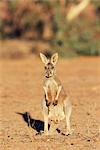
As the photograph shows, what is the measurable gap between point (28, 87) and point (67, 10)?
12.8 m

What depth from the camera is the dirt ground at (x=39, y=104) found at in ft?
26.9

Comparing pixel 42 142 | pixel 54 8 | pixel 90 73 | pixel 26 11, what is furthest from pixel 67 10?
pixel 42 142

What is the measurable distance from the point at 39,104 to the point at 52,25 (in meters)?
16.5

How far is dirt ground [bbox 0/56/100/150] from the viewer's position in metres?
8.19

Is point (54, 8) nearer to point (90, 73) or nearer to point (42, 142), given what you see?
point (90, 73)

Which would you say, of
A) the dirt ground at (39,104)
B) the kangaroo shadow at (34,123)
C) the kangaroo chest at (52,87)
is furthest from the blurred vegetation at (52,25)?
the kangaroo chest at (52,87)

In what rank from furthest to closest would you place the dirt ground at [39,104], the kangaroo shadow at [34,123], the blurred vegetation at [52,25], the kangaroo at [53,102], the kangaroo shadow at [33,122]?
the blurred vegetation at [52,25] < the kangaroo shadow at [33,122] < the kangaroo shadow at [34,123] < the kangaroo at [53,102] < the dirt ground at [39,104]

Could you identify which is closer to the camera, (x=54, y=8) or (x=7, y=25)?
(x=54, y=8)

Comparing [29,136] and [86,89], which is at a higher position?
[86,89]

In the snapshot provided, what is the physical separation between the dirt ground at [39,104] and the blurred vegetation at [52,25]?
1.65m

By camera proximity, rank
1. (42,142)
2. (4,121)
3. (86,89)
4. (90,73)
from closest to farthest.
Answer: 1. (42,142)
2. (4,121)
3. (86,89)
4. (90,73)

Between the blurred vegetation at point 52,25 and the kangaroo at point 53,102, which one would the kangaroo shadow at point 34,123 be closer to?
the kangaroo at point 53,102

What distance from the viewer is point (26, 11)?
30.1m

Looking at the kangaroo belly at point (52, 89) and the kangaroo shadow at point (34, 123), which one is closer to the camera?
the kangaroo belly at point (52, 89)
